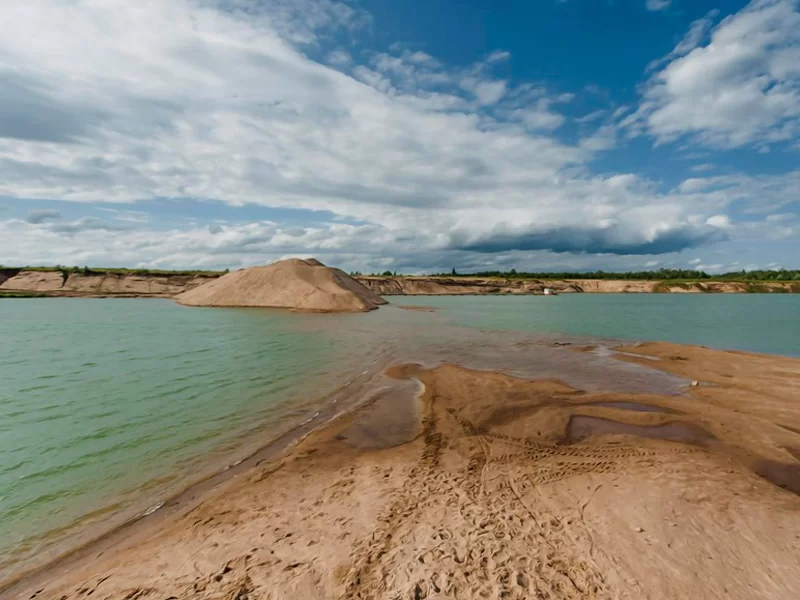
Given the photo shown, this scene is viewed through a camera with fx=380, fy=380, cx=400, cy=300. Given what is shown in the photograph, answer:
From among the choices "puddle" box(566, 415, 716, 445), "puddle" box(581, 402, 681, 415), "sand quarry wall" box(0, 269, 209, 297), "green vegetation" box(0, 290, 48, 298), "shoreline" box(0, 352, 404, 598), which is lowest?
"puddle" box(581, 402, 681, 415)

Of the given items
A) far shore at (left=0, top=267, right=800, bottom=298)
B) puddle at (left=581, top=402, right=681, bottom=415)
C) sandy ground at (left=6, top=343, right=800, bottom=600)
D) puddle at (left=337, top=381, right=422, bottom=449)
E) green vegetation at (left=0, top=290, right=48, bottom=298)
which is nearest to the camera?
sandy ground at (left=6, top=343, right=800, bottom=600)

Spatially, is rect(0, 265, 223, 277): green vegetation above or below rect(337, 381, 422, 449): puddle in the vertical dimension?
above

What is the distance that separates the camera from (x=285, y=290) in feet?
144

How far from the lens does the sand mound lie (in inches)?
1661

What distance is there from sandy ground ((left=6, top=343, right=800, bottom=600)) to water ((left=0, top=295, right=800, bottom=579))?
121 centimetres

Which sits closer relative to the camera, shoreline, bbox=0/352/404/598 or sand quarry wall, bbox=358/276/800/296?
shoreline, bbox=0/352/404/598

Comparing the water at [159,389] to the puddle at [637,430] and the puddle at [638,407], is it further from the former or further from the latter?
the puddle at [637,430]

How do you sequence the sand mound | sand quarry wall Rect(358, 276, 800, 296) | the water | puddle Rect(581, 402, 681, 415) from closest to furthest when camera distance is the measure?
the water < puddle Rect(581, 402, 681, 415) < the sand mound < sand quarry wall Rect(358, 276, 800, 296)

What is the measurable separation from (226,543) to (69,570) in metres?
1.68

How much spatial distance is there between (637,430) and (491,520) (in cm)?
560

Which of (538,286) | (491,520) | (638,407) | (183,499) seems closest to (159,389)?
(183,499)

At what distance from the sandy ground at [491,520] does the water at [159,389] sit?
1212 mm

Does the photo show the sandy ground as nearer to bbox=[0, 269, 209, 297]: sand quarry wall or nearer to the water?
the water

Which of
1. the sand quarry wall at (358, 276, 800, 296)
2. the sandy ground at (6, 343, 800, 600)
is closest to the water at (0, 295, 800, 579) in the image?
the sandy ground at (6, 343, 800, 600)
